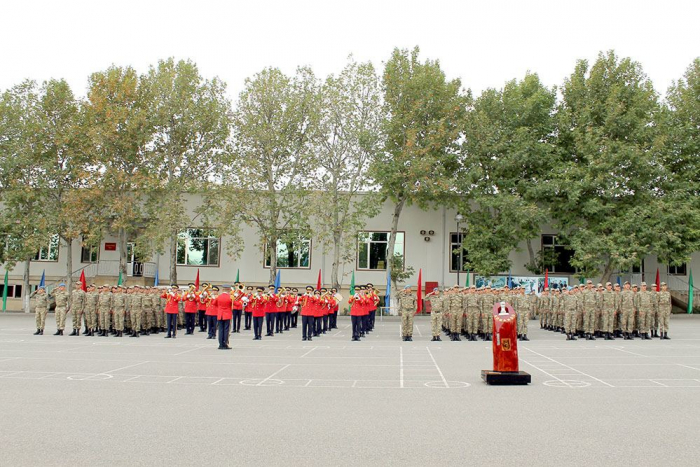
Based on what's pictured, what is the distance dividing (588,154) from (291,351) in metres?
24.2

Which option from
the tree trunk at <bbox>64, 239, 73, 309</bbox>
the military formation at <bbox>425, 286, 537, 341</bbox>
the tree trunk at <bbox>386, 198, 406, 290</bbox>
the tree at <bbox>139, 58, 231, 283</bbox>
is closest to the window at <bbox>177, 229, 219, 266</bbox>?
the tree at <bbox>139, 58, 231, 283</bbox>

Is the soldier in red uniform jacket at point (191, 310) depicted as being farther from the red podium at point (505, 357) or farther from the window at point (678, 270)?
the window at point (678, 270)

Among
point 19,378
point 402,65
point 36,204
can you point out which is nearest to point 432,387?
point 19,378

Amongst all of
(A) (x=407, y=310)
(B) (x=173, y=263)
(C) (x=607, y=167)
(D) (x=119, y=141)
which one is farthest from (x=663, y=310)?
(D) (x=119, y=141)

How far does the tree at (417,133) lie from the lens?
36.1 meters

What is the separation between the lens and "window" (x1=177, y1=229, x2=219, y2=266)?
4194 centimetres

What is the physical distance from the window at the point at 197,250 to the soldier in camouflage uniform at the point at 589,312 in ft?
83.7

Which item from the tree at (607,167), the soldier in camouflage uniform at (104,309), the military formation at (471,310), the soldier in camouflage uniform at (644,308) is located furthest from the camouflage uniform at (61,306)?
the tree at (607,167)

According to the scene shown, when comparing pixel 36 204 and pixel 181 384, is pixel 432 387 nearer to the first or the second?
pixel 181 384

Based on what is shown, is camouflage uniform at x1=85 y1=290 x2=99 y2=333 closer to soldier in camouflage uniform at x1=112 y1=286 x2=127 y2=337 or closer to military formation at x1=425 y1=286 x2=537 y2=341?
soldier in camouflage uniform at x1=112 y1=286 x2=127 y2=337

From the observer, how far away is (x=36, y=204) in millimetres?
39562

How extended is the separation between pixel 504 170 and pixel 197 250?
20.1 m

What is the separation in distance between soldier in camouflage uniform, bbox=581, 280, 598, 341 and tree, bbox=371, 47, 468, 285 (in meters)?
14.2

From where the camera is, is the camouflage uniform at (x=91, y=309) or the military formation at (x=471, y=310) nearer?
the military formation at (x=471, y=310)
